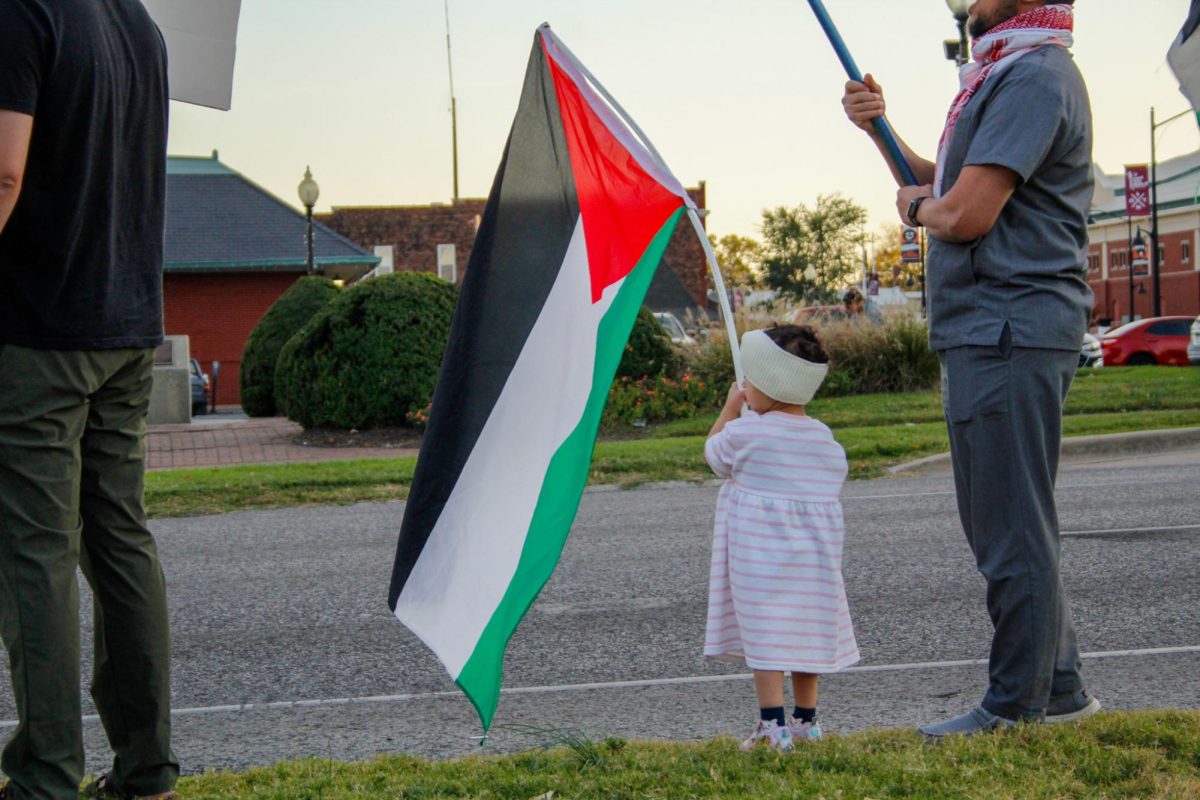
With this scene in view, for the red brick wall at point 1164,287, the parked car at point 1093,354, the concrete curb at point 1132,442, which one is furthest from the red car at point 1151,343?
the red brick wall at point 1164,287

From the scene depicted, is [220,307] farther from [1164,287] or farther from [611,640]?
[1164,287]

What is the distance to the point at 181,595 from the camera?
6.88m

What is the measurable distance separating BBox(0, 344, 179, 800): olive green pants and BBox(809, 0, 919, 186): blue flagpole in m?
2.03

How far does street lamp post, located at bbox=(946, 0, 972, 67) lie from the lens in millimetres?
19250

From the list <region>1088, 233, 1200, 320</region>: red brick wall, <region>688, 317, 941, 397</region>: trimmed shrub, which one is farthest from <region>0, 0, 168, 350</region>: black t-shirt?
<region>1088, 233, 1200, 320</region>: red brick wall

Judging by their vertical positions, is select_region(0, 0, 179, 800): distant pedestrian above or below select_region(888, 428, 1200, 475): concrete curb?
above

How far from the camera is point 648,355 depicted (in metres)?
18.8

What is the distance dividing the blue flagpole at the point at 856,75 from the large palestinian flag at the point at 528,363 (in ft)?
1.96

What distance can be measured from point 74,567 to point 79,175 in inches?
36.3

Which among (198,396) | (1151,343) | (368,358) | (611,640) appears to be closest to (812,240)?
(1151,343)

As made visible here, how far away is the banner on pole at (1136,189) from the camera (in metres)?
47.7

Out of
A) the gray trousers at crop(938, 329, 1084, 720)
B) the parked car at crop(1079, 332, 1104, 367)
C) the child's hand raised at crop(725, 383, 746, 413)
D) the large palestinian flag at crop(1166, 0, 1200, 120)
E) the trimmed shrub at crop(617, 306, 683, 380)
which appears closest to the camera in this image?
the gray trousers at crop(938, 329, 1084, 720)

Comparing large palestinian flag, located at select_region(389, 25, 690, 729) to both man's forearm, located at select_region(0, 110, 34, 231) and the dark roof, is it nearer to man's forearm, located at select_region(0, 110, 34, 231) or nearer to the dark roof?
man's forearm, located at select_region(0, 110, 34, 231)

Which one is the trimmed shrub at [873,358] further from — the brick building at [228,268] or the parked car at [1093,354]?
the brick building at [228,268]
